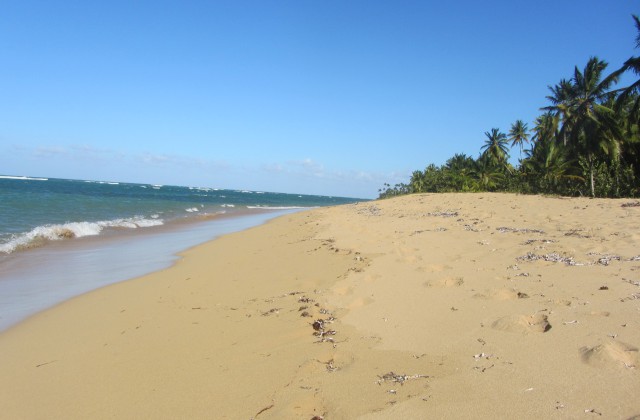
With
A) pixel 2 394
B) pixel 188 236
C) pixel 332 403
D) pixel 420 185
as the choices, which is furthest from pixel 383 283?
pixel 420 185

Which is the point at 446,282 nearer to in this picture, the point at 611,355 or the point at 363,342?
the point at 363,342

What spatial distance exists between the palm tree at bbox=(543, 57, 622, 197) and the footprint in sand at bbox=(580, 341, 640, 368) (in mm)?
19792

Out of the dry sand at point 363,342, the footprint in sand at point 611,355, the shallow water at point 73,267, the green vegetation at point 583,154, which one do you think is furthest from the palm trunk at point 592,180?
the footprint in sand at point 611,355

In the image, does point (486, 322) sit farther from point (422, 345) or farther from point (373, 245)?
point (373, 245)

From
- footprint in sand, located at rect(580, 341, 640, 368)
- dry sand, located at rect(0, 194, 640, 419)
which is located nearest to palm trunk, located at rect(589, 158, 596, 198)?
dry sand, located at rect(0, 194, 640, 419)

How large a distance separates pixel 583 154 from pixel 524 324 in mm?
24046

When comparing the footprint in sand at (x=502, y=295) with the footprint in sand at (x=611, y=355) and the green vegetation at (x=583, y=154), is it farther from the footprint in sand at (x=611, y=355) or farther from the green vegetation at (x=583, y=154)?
the green vegetation at (x=583, y=154)

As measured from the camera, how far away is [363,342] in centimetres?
345

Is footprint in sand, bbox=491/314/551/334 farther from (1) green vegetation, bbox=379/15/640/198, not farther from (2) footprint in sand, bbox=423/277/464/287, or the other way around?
(1) green vegetation, bbox=379/15/640/198

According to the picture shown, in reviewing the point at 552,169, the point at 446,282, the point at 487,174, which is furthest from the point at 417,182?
the point at 446,282

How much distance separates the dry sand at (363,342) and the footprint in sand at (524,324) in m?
0.02

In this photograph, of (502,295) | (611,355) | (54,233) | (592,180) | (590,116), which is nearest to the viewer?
(611,355)

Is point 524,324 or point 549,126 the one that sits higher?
point 549,126

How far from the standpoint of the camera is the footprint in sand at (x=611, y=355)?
2477 mm
